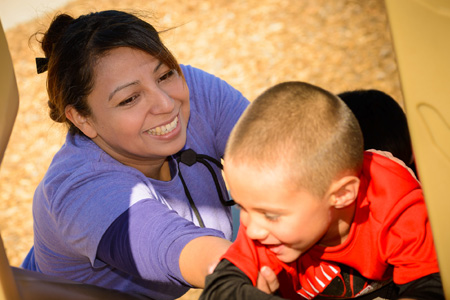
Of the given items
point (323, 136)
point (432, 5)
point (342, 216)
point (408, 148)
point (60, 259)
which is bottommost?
point (60, 259)

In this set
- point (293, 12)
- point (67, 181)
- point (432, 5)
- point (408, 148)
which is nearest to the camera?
point (432, 5)

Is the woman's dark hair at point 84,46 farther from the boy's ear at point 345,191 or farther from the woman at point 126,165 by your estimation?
the boy's ear at point 345,191

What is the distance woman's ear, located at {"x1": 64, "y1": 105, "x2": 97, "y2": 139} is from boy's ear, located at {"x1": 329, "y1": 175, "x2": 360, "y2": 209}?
0.82 metres

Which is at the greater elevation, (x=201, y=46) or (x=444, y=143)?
(x=444, y=143)

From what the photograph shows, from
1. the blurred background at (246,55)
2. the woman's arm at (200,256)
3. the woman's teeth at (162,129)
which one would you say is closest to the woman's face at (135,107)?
the woman's teeth at (162,129)

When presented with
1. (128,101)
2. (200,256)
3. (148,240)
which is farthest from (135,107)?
(200,256)

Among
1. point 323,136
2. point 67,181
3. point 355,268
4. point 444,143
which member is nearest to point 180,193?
point 67,181

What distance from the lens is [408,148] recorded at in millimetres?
1587

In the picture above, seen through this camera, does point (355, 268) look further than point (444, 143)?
Yes

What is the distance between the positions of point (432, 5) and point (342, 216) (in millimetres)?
505

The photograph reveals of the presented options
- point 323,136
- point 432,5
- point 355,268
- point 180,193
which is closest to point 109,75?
point 180,193

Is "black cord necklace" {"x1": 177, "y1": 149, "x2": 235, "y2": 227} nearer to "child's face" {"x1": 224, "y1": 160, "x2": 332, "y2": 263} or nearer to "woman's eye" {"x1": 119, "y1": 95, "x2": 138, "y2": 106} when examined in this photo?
"woman's eye" {"x1": 119, "y1": 95, "x2": 138, "y2": 106}

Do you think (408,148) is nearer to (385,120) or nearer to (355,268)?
(385,120)

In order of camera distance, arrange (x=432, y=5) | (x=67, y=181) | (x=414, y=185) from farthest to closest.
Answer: (x=67, y=181) < (x=414, y=185) < (x=432, y=5)
